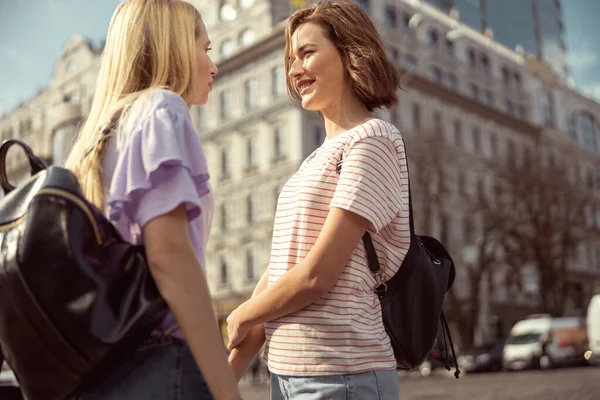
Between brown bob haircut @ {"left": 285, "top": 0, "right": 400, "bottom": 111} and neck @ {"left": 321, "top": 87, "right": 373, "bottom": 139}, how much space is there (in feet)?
0.09

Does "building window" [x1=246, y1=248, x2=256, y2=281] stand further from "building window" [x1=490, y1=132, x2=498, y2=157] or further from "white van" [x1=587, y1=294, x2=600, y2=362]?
"building window" [x1=490, y1=132, x2=498, y2=157]

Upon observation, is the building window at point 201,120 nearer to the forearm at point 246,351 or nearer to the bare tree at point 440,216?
the bare tree at point 440,216

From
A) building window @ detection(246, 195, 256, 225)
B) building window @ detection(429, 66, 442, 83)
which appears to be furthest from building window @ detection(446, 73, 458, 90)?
building window @ detection(246, 195, 256, 225)

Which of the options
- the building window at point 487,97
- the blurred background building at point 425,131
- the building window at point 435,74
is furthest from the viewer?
the building window at point 487,97

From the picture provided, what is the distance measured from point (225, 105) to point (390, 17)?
12.2 metres

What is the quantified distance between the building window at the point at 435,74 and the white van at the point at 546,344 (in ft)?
71.9

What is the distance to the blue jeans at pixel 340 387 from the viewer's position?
2031 millimetres

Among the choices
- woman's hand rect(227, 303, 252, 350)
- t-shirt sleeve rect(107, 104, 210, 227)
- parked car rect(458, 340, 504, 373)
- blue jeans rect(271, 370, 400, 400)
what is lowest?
parked car rect(458, 340, 504, 373)

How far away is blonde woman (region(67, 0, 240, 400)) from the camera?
157 centimetres

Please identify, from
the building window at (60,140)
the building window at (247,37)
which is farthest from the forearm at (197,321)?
the building window at (247,37)

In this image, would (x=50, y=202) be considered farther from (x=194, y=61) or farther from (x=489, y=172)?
(x=489, y=172)

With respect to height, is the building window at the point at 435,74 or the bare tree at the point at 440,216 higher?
the building window at the point at 435,74

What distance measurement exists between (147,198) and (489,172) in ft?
171

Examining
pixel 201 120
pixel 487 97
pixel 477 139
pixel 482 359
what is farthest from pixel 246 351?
pixel 487 97
